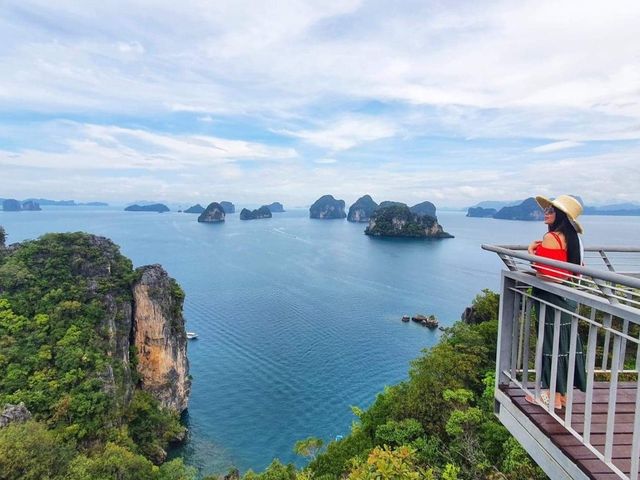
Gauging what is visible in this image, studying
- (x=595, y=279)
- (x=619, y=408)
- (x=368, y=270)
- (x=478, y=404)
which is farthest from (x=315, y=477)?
(x=368, y=270)

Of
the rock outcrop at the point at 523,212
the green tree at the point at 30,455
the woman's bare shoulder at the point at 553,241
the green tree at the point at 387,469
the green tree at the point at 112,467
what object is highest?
the rock outcrop at the point at 523,212

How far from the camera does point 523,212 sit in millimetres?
176875

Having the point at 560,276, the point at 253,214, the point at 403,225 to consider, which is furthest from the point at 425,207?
the point at 560,276

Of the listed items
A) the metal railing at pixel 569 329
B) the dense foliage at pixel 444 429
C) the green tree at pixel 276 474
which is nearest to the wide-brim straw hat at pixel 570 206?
the metal railing at pixel 569 329

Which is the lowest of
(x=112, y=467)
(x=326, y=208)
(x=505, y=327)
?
(x=112, y=467)

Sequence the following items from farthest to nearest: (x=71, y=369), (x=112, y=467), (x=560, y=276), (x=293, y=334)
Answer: (x=293, y=334) < (x=71, y=369) < (x=112, y=467) < (x=560, y=276)

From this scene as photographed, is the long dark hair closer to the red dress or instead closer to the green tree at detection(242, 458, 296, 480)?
the red dress

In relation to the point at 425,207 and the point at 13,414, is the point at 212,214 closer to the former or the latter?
the point at 425,207

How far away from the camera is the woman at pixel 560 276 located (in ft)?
9.69

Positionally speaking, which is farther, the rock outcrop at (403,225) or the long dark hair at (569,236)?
the rock outcrop at (403,225)

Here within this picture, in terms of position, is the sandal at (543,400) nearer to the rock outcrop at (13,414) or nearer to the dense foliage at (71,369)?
the dense foliage at (71,369)

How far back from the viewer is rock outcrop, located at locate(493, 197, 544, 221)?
557 ft

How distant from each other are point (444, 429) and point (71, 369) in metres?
17.0

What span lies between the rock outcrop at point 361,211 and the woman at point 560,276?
550 feet
